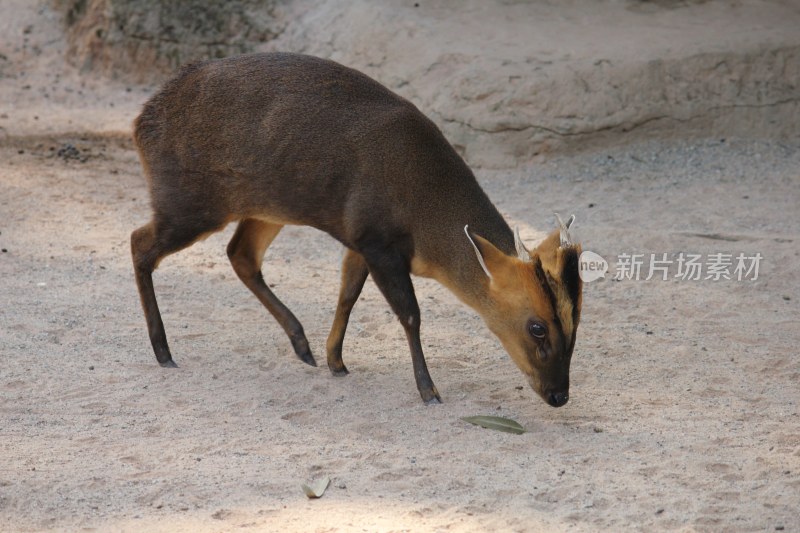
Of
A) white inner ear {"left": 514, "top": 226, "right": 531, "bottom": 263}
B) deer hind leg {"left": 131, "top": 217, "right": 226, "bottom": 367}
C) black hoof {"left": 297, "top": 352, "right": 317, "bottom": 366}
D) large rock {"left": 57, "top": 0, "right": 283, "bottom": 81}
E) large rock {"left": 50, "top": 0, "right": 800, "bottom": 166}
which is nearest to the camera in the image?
white inner ear {"left": 514, "top": 226, "right": 531, "bottom": 263}

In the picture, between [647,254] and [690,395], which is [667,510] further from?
[647,254]

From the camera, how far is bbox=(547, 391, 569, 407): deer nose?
555 centimetres

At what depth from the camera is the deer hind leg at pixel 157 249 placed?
21.0 ft

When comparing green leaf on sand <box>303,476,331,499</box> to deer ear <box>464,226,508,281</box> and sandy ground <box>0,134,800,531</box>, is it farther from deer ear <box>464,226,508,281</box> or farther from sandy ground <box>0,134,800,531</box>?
deer ear <box>464,226,508,281</box>

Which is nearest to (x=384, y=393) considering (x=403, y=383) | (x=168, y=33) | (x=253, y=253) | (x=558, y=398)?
(x=403, y=383)

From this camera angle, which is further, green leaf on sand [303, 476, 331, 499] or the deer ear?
the deer ear

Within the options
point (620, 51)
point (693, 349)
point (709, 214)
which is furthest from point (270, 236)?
point (620, 51)

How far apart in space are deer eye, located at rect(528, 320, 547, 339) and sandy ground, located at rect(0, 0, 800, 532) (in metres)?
0.48

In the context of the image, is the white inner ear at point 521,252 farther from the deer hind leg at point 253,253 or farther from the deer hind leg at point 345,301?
the deer hind leg at point 253,253

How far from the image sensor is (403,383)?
6.32 meters

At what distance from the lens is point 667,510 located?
458 centimetres

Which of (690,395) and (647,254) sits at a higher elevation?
(690,395)

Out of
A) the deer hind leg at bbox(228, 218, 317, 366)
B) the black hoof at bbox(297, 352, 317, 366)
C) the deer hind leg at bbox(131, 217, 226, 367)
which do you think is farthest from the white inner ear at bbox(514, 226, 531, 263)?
the deer hind leg at bbox(228, 218, 317, 366)

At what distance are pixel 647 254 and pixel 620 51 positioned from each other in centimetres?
299
